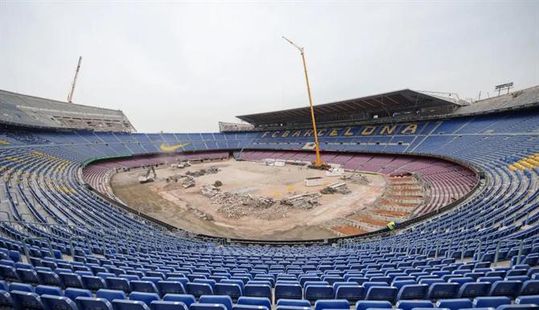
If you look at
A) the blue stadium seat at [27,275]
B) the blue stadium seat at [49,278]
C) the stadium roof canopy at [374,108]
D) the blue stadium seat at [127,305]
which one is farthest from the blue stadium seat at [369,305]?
the stadium roof canopy at [374,108]

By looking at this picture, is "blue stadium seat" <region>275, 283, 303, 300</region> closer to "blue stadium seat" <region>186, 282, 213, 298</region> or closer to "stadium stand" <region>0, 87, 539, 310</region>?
"stadium stand" <region>0, 87, 539, 310</region>

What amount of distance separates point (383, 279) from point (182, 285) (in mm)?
4851

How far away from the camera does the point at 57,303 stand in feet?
11.3

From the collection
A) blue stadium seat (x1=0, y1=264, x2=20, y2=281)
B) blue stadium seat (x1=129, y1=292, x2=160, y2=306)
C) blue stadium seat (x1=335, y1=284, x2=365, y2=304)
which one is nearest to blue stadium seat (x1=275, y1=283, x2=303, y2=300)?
blue stadium seat (x1=335, y1=284, x2=365, y2=304)

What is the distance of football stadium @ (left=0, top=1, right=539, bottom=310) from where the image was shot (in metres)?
4.69

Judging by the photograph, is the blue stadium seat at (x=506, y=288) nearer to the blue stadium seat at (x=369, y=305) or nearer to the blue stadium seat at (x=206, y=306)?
the blue stadium seat at (x=369, y=305)

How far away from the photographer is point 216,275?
626 cm

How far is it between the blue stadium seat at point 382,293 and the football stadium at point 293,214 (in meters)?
0.03

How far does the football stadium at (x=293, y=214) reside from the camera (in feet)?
15.4

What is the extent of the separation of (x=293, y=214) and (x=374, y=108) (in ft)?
112

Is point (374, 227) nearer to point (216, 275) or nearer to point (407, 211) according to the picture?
point (407, 211)

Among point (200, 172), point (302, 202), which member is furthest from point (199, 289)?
point (200, 172)

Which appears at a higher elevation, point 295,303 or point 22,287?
point 295,303

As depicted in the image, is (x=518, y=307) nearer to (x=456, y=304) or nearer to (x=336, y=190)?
(x=456, y=304)
